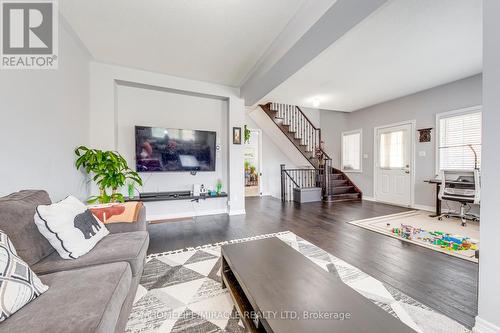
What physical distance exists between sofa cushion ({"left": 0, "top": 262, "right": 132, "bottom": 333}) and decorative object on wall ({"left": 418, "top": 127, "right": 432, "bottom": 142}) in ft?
19.7

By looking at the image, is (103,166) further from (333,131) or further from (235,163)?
(333,131)

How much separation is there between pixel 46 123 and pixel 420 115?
262 inches

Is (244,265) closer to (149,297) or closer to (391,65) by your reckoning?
(149,297)

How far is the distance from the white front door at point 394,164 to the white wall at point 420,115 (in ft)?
0.55

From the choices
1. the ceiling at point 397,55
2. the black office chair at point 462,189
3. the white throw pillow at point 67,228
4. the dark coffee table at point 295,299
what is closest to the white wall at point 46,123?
the white throw pillow at point 67,228

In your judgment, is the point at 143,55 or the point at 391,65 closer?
the point at 143,55

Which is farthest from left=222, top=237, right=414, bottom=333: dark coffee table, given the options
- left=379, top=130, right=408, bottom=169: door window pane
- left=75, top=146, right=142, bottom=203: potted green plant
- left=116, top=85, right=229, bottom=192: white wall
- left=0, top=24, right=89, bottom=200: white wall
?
left=379, top=130, right=408, bottom=169: door window pane

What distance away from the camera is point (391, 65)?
10.5 feet

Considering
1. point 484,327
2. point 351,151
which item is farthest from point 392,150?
point 484,327

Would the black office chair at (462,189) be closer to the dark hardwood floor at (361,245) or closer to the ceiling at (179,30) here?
the dark hardwood floor at (361,245)

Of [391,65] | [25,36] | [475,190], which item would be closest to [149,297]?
[25,36]

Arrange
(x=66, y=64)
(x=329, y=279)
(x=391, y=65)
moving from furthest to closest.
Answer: (x=391, y=65) → (x=66, y=64) → (x=329, y=279)

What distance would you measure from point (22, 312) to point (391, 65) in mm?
4624

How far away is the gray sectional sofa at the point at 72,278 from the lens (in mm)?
791
